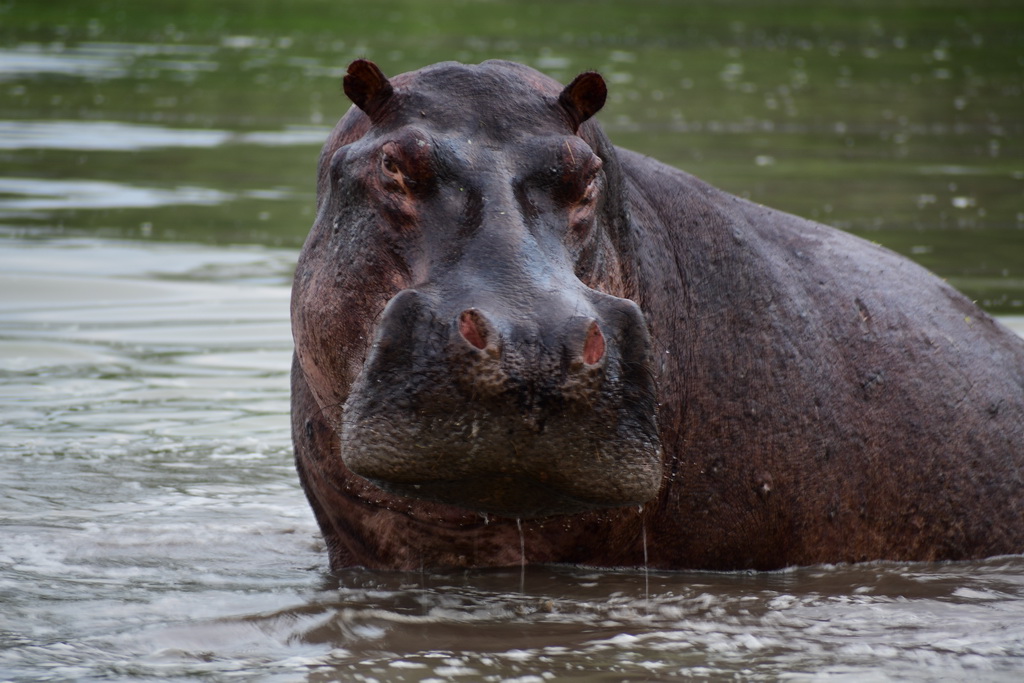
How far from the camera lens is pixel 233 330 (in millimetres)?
8891

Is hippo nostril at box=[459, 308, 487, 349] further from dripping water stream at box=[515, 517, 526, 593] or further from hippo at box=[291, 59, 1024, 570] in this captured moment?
dripping water stream at box=[515, 517, 526, 593]

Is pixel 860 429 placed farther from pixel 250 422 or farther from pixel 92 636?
pixel 250 422

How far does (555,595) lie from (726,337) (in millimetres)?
981

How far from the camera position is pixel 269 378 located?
26.4 feet

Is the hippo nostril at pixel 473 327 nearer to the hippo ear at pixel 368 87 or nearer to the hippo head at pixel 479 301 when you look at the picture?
the hippo head at pixel 479 301

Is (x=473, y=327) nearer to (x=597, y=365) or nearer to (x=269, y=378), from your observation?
(x=597, y=365)

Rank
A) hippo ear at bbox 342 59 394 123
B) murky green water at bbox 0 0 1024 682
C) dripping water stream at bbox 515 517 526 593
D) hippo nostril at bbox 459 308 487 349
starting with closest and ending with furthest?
hippo nostril at bbox 459 308 487 349 → murky green water at bbox 0 0 1024 682 → hippo ear at bbox 342 59 394 123 → dripping water stream at bbox 515 517 526 593

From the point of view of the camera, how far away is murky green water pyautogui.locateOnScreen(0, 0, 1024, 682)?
4.42 m

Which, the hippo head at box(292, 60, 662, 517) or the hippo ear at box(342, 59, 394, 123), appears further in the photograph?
the hippo ear at box(342, 59, 394, 123)

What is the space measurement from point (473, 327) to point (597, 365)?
0.32 metres

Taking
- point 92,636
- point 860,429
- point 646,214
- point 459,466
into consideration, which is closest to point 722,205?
point 646,214

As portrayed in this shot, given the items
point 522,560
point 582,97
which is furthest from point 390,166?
point 522,560

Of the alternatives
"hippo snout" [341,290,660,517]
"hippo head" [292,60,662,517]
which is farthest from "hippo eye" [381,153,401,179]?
"hippo snout" [341,290,660,517]

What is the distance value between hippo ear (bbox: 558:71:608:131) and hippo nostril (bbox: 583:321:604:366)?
39.3 inches
